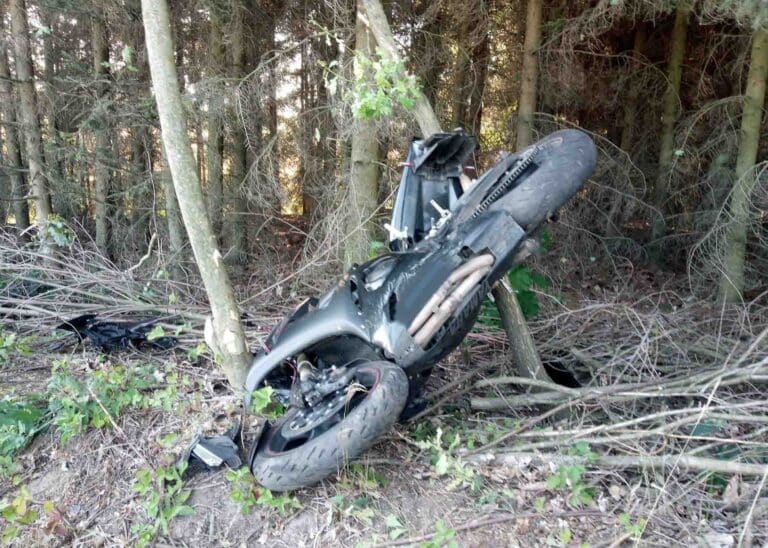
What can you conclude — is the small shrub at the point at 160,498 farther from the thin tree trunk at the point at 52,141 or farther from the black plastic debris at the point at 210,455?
the thin tree trunk at the point at 52,141

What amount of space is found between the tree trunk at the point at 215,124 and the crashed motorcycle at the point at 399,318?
4283 mm

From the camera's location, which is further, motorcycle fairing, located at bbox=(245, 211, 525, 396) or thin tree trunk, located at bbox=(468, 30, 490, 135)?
thin tree trunk, located at bbox=(468, 30, 490, 135)

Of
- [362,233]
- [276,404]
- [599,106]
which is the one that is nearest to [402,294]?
[276,404]

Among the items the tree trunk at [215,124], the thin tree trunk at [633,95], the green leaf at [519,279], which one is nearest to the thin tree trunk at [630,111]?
the thin tree trunk at [633,95]

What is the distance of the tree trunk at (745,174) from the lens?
5.66 meters

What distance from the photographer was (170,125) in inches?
132

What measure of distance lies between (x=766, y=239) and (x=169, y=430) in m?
6.51

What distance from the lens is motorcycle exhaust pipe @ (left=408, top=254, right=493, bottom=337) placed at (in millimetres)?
2844

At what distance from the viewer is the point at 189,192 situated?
344 cm

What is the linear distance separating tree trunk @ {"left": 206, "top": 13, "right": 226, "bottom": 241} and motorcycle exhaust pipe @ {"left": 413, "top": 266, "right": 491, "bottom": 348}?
16.9 ft

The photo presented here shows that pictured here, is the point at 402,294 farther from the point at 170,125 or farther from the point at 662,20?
the point at 662,20

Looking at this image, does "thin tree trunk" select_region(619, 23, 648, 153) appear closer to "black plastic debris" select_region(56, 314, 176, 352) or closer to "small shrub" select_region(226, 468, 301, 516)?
"black plastic debris" select_region(56, 314, 176, 352)

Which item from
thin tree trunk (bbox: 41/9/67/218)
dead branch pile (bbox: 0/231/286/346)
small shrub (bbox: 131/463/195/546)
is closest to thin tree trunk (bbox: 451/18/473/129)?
dead branch pile (bbox: 0/231/286/346)

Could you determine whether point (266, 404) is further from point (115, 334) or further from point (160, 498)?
point (115, 334)
